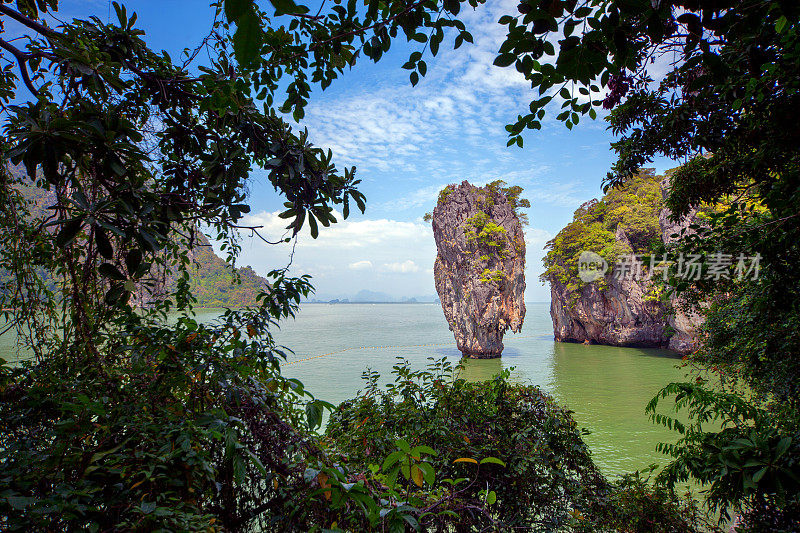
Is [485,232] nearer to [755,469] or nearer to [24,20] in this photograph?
[755,469]

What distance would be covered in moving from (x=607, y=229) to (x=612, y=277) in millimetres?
3803

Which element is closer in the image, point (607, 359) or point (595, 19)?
point (595, 19)

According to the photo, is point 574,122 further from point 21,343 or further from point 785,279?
point 21,343

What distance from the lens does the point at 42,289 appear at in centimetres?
246

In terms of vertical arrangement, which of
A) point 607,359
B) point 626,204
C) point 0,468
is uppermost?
point 626,204

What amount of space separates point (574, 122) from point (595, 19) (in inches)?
27.8

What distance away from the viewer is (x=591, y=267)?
24203 mm

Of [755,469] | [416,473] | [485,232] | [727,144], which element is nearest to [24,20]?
[416,473]

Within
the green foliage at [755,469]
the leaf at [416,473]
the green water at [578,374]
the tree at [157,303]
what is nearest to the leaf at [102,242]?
the tree at [157,303]

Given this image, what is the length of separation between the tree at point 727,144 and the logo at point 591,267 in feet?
67.0

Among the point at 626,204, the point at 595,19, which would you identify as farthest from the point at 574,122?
the point at 626,204

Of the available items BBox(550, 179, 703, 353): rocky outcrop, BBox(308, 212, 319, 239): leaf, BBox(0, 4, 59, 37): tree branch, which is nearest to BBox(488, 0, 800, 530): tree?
BBox(308, 212, 319, 239): leaf

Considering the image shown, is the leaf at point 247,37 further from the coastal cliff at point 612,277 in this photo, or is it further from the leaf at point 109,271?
the coastal cliff at point 612,277

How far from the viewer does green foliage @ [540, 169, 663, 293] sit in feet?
75.8
